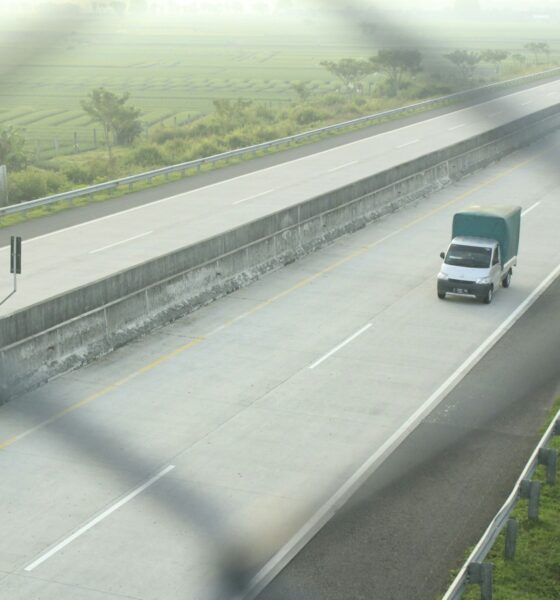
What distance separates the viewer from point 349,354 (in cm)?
2503

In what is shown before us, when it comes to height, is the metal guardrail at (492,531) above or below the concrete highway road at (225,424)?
above

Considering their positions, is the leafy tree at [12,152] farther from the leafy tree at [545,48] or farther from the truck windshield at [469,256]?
the leafy tree at [545,48]

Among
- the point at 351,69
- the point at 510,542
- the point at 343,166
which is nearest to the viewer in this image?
the point at 510,542

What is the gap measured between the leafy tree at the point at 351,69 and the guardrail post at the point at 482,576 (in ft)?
400

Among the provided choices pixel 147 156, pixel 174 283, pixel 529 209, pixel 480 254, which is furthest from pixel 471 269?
pixel 147 156

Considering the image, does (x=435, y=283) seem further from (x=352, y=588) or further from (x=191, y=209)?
(x=352, y=588)

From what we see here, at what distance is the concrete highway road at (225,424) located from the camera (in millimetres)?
14570

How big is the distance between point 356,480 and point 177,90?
122078 mm

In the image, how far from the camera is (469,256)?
31.3 metres

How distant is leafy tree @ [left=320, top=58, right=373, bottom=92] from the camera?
131750 millimetres

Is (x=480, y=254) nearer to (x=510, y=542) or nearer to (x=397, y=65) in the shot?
(x=510, y=542)

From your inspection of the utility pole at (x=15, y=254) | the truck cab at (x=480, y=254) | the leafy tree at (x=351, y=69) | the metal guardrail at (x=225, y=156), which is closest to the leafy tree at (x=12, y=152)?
the metal guardrail at (x=225, y=156)

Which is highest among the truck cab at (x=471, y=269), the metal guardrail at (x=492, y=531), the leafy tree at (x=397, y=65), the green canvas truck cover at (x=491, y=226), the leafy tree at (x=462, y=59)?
the leafy tree at (x=462, y=59)

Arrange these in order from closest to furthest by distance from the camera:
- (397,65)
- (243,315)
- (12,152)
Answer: (243,315) < (12,152) < (397,65)
